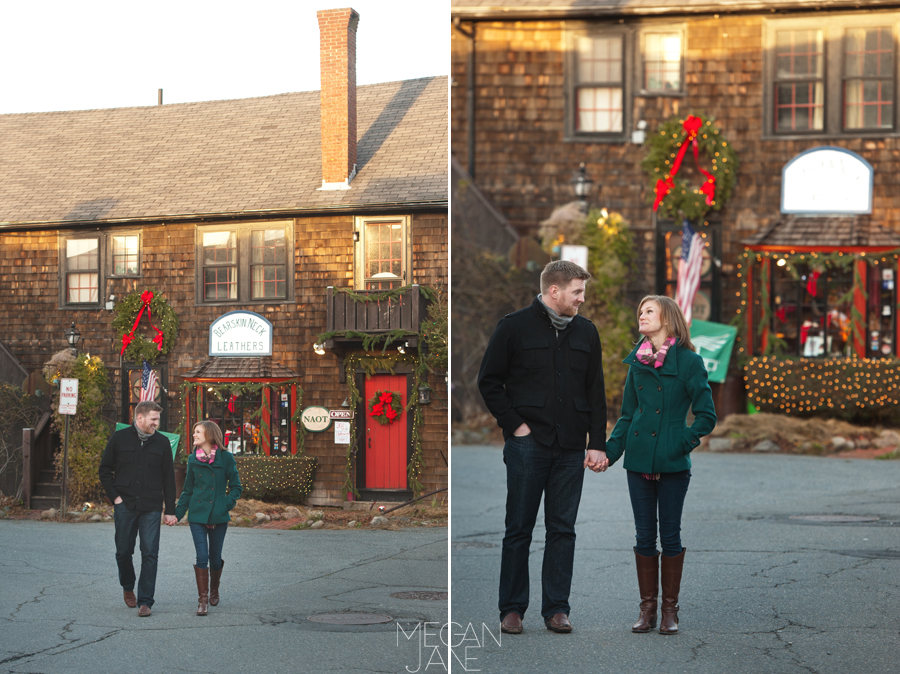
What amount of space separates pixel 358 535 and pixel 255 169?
1689 mm

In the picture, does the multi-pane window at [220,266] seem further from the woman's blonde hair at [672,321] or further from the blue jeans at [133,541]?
the woman's blonde hair at [672,321]

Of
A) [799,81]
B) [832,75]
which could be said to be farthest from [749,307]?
[832,75]

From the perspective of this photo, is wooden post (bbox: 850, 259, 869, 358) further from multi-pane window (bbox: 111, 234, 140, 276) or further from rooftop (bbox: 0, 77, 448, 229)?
multi-pane window (bbox: 111, 234, 140, 276)

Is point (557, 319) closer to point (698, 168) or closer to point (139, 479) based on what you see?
point (139, 479)

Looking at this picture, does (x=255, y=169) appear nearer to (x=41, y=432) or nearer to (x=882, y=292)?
(x=41, y=432)

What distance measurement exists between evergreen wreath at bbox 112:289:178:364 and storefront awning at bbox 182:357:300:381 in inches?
8.3

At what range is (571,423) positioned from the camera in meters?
5.06

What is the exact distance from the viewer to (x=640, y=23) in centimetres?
1675

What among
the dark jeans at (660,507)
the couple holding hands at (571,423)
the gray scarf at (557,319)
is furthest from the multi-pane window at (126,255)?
the dark jeans at (660,507)

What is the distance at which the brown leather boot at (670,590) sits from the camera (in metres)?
5.23

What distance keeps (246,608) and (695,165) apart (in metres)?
13.4

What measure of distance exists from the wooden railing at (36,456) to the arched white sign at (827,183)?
13391 mm

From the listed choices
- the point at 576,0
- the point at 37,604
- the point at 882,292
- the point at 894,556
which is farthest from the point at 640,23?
the point at 37,604

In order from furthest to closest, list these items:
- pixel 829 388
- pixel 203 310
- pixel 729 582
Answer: pixel 829 388 → pixel 729 582 → pixel 203 310
